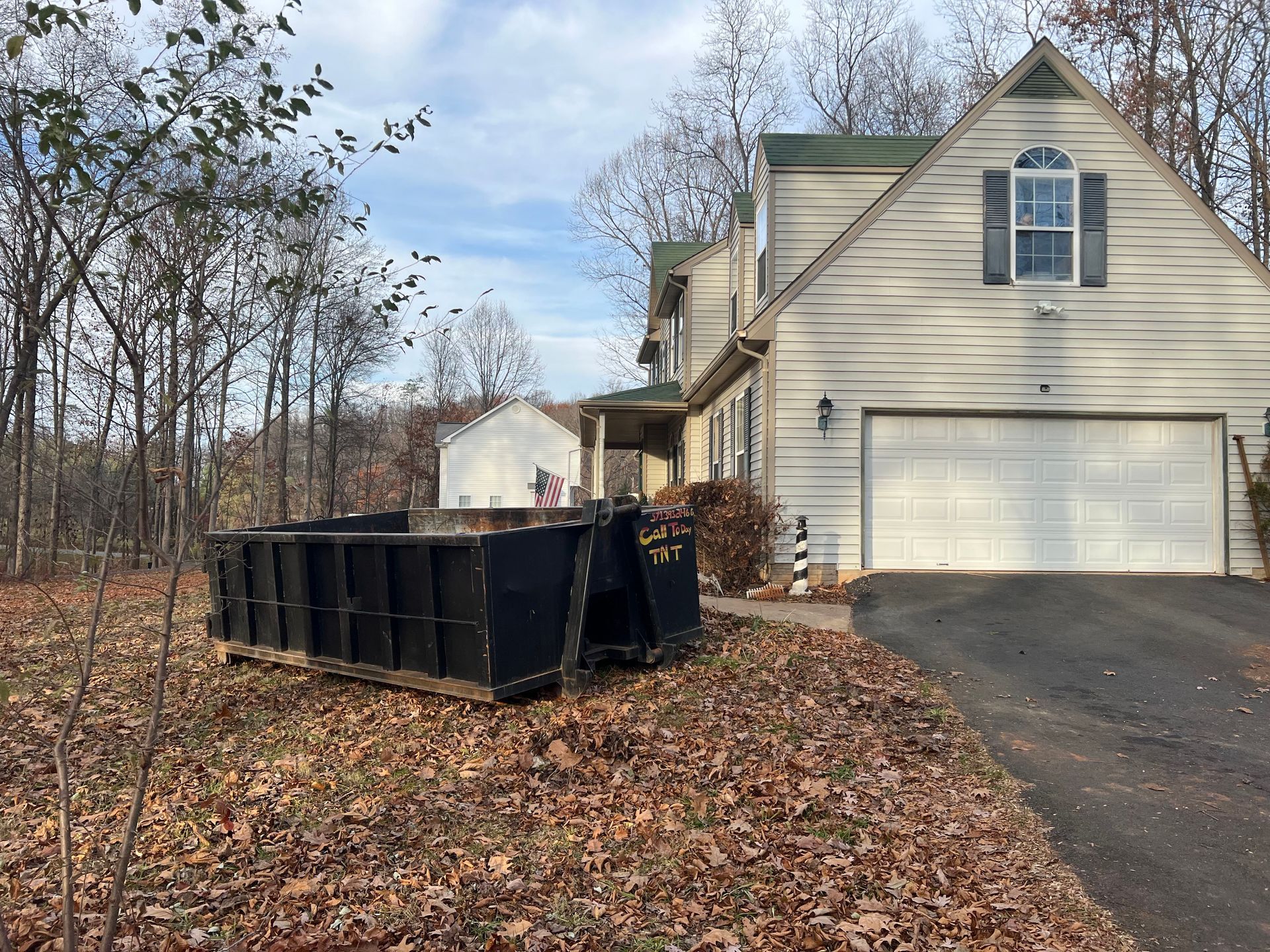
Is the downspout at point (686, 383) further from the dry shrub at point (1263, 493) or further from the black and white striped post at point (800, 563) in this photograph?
the dry shrub at point (1263, 493)

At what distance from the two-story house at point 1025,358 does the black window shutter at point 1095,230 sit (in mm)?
23

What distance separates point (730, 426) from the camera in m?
16.4

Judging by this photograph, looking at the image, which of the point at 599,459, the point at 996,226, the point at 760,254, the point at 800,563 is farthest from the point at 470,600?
the point at 599,459

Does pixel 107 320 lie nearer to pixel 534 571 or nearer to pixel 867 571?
pixel 534 571

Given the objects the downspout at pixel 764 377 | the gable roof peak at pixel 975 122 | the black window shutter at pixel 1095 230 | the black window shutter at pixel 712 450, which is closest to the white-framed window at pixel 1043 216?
the black window shutter at pixel 1095 230

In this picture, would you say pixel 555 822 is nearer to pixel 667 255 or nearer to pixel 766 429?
pixel 766 429

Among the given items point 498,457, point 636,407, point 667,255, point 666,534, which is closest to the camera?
point 666,534

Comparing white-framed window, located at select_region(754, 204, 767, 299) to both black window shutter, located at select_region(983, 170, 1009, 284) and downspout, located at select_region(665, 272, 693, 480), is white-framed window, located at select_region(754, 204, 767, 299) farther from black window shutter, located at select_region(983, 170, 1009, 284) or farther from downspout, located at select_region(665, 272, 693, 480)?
downspout, located at select_region(665, 272, 693, 480)

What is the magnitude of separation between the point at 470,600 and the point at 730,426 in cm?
1089

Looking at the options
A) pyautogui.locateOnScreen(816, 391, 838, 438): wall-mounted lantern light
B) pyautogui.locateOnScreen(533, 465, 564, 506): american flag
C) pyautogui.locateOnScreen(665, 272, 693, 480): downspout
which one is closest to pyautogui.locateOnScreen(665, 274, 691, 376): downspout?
pyautogui.locateOnScreen(665, 272, 693, 480): downspout

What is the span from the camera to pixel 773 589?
39.6 feet

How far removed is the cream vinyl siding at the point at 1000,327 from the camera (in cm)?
1280

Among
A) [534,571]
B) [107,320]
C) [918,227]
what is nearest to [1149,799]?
[534,571]

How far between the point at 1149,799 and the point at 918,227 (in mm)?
9669
